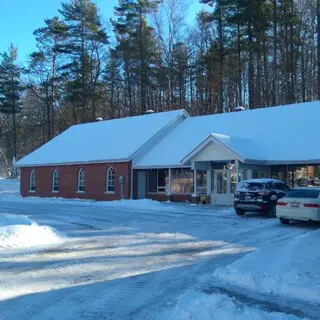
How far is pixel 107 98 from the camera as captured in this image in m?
60.9

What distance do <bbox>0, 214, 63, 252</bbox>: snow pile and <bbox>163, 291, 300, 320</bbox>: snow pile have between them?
6.89m

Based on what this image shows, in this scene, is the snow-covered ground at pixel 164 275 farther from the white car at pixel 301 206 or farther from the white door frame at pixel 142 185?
the white door frame at pixel 142 185

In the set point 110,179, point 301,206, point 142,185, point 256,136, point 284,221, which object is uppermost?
point 256,136

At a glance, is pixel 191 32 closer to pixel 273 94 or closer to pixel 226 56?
pixel 226 56

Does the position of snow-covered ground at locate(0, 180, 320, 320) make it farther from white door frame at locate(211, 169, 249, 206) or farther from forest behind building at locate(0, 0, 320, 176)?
forest behind building at locate(0, 0, 320, 176)

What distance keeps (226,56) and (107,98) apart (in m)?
Answer: 18.6

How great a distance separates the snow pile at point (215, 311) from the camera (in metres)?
6.16

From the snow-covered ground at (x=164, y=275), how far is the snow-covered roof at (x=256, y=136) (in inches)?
423

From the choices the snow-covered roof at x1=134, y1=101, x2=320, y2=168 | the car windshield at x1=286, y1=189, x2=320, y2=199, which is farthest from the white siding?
the car windshield at x1=286, y1=189, x2=320, y2=199

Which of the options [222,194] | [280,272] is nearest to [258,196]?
[222,194]

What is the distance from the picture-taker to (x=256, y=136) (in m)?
29.5

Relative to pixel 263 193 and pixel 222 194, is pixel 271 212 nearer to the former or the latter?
pixel 263 193

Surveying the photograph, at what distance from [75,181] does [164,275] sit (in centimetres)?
2886

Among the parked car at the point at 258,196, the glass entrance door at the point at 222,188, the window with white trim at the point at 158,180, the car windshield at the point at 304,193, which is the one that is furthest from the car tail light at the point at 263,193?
the window with white trim at the point at 158,180
